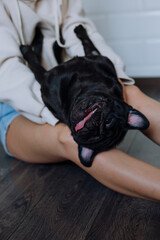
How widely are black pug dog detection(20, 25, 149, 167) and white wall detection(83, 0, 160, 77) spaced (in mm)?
916

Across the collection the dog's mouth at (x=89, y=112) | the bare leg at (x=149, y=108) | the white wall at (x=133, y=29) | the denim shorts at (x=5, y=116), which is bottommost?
the white wall at (x=133, y=29)

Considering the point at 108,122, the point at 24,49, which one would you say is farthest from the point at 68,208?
the point at 24,49

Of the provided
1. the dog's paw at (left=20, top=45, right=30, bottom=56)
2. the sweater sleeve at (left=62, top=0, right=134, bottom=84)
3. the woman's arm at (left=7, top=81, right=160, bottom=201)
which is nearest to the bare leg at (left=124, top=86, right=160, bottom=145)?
the woman's arm at (left=7, top=81, right=160, bottom=201)

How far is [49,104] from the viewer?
1.28 m

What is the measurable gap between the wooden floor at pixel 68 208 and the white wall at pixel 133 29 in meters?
1.18

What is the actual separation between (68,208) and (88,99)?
39 cm

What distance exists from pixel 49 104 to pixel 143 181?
462mm

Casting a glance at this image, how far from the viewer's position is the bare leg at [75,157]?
3.34 ft

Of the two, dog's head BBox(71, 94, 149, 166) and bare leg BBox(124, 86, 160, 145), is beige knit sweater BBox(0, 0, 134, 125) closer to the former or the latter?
bare leg BBox(124, 86, 160, 145)

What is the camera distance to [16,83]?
51.9 inches

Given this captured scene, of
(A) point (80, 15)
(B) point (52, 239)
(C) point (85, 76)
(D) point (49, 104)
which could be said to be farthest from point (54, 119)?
(A) point (80, 15)

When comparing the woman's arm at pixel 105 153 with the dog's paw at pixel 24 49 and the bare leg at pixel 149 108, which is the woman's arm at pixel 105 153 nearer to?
the bare leg at pixel 149 108

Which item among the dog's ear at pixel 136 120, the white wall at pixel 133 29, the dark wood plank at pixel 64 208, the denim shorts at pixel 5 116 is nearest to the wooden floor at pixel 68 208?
the dark wood plank at pixel 64 208

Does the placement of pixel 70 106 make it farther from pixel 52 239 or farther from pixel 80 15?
pixel 80 15
